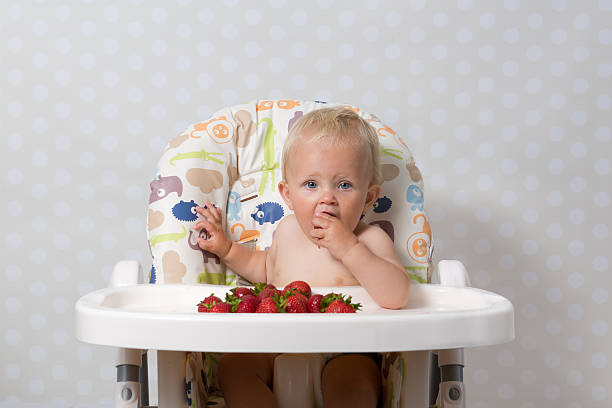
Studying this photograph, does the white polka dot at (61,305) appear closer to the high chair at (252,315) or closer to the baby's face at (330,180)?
the high chair at (252,315)

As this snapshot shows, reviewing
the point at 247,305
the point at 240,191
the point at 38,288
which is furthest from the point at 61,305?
the point at 247,305

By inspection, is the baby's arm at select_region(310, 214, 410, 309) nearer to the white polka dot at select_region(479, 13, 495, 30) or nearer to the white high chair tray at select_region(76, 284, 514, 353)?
the white high chair tray at select_region(76, 284, 514, 353)

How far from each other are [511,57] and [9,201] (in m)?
1.47

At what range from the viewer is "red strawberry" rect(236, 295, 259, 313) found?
39.9 inches

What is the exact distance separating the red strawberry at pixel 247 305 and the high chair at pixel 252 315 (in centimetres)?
12

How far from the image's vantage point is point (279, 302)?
1.01 meters

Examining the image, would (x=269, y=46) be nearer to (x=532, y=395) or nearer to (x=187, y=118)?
(x=187, y=118)

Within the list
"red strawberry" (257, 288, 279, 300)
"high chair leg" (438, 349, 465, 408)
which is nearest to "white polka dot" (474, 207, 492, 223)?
"high chair leg" (438, 349, 465, 408)

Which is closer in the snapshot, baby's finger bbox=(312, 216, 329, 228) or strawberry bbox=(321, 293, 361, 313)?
strawberry bbox=(321, 293, 361, 313)

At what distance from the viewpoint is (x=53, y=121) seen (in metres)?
2.08

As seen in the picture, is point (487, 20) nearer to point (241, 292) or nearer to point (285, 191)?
point (285, 191)

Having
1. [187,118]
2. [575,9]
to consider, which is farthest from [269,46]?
[575,9]

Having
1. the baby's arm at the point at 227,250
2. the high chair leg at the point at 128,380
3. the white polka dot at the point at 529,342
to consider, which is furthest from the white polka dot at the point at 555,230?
the high chair leg at the point at 128,380

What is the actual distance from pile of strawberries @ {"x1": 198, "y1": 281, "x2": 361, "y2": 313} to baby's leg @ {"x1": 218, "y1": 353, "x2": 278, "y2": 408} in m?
0.14
